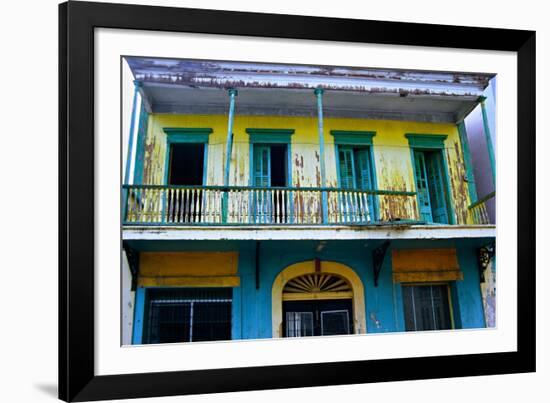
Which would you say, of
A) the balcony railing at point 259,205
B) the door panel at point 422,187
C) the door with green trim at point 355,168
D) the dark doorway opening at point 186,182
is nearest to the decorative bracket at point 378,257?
the balcony railing at point 259,205

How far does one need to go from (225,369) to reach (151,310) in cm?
96

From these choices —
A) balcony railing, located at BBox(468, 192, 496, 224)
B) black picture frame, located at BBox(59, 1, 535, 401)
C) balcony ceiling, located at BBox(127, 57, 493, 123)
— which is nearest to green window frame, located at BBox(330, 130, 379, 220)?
balcony ceiling, located at BBox(127, 57, 493, 123)

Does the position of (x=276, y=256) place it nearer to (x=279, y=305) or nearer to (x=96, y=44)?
(x=279, y=305)

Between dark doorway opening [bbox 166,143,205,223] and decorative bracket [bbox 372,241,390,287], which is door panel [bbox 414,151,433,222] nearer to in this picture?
decorative bracket [bbox 372,241,390,287]

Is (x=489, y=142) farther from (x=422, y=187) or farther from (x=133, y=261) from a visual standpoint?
(x=133, y=261)

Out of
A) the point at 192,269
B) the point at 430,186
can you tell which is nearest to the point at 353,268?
the point at 430,186

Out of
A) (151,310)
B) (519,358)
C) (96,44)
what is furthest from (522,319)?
(96,44)

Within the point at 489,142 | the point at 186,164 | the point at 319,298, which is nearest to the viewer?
the point at 489,142

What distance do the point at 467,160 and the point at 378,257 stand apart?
128 cm

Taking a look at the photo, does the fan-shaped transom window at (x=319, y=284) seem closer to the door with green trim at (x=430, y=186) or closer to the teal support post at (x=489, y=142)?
the door with green trim at (x=430, y=186)

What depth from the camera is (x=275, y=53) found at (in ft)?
9.17

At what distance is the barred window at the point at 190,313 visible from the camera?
3521 mm

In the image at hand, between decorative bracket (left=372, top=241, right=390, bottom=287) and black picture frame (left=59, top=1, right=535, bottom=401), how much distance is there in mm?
1232

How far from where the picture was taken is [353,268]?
13.5 ft
